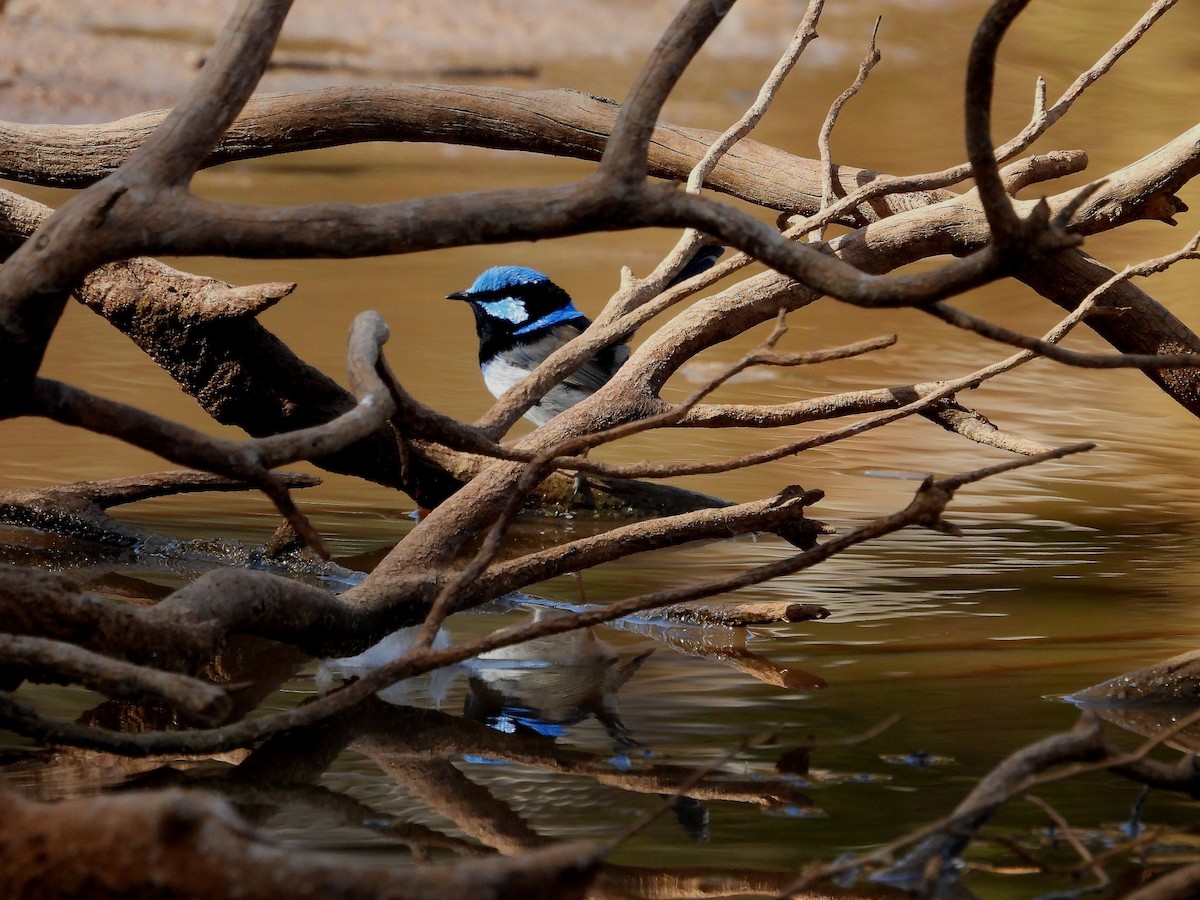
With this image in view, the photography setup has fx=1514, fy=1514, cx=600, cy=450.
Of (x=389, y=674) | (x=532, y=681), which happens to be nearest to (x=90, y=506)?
(x=532, y=681)

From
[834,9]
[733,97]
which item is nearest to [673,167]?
[733,97]

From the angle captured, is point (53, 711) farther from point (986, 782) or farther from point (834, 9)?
point (834, 9)

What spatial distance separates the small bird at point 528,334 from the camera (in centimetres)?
460

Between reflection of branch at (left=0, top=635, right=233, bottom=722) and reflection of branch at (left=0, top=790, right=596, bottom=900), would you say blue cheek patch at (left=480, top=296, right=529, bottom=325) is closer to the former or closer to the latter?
reflection of branch at (left=0, top=635, right=233, bottom=722)

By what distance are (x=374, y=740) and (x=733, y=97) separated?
8.44m

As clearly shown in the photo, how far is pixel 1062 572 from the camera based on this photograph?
11.0 feet

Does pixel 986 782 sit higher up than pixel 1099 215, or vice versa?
pixel 1099 215

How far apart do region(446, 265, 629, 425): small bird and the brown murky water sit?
21 centimetres

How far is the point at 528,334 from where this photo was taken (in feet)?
15.4

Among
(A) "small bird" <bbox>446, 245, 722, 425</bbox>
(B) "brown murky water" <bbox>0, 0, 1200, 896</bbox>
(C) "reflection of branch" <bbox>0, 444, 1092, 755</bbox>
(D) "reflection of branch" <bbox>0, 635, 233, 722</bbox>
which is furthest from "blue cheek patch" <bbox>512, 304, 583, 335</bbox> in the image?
(D) "reflection of branch" <bbox>0, 635, 233, 722</bbox>

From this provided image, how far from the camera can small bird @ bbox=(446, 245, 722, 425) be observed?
15.1 ft

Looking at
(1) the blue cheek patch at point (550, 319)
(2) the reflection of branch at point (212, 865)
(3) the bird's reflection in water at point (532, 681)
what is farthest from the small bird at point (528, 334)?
(2) the reflection of branch at point (212, 865)

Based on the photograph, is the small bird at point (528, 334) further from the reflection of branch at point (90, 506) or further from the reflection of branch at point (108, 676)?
the reflection of branch at point (108, 676)

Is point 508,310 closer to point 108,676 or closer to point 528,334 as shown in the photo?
point 528,334
